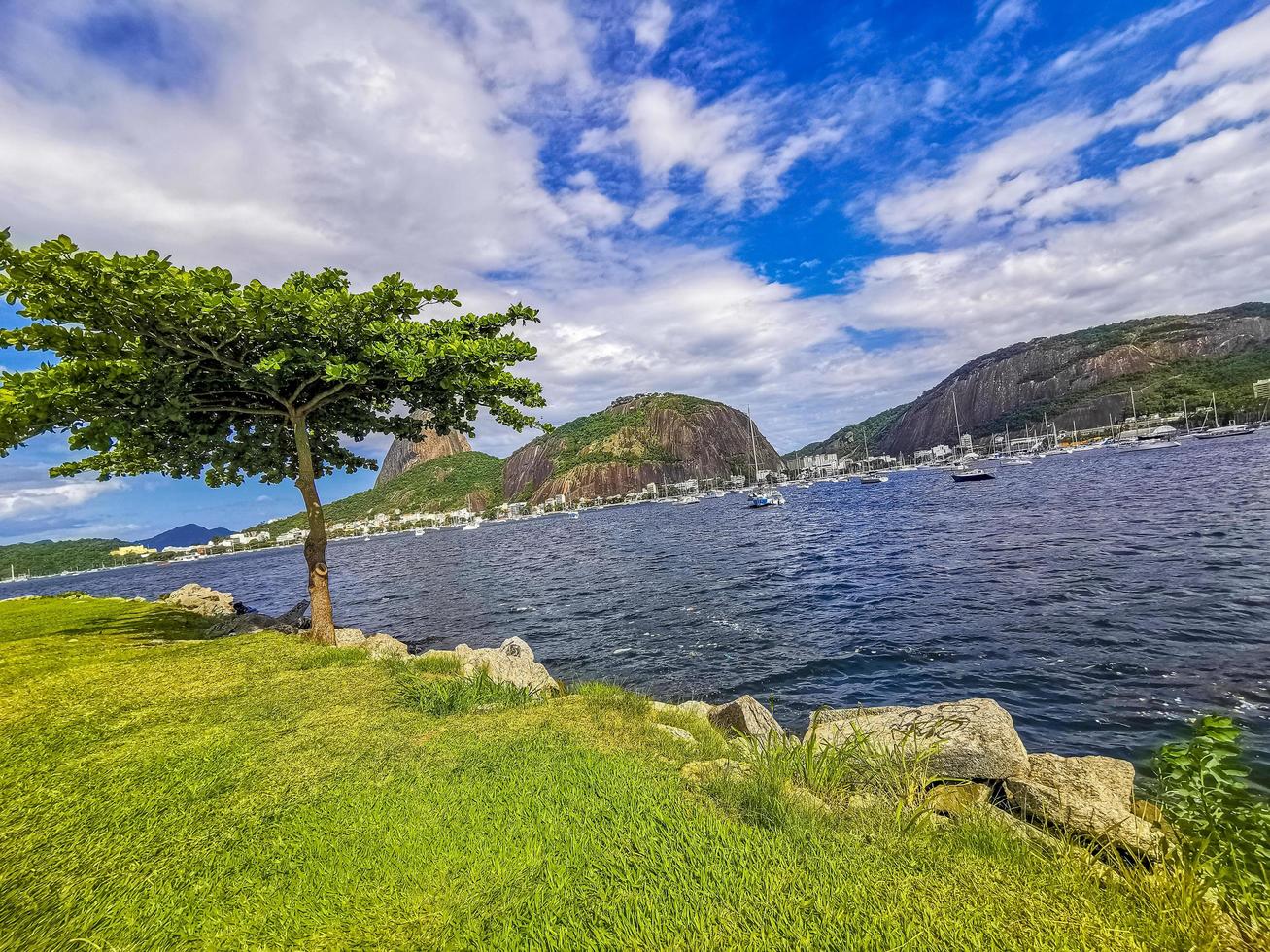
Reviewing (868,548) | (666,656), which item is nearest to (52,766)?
(666,656)

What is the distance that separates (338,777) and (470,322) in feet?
36.2

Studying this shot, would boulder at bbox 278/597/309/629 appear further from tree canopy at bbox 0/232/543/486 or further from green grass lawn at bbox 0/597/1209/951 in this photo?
green grass lawn at bbox 0/597/1209/951

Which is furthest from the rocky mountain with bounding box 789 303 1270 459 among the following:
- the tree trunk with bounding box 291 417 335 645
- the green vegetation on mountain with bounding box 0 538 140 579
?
the green vegetation on mountain with bounding box 0 538 140 579

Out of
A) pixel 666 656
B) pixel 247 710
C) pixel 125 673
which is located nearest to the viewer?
pixel 247 710

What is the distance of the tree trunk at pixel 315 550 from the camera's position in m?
13.1

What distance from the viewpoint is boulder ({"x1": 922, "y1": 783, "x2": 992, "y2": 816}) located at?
548 cm

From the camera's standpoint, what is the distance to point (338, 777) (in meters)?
5.29

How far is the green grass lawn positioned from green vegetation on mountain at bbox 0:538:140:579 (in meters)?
246

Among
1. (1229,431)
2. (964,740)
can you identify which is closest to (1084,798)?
(964,740)

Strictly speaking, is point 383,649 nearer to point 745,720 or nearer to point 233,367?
point 233,367

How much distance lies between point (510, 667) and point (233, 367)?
919 cm

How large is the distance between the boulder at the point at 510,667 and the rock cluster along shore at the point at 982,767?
14 centimetres

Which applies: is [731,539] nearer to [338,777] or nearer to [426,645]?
[426,645]

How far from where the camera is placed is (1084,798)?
5.58 m
